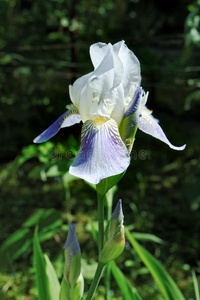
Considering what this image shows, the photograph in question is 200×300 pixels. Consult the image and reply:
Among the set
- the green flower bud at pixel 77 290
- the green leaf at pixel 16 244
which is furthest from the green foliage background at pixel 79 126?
the green flower bud at pixel 77 290

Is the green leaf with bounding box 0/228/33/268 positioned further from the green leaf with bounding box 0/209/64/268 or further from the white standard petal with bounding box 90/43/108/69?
the white standard petal with bounding box 90/43/108/69

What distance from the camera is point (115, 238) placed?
24.2 inches

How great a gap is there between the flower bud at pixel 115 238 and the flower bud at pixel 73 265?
60 mm

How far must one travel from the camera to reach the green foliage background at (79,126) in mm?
1984

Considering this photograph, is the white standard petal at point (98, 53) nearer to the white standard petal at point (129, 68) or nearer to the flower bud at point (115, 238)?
the white standard petal at point (129, 68)

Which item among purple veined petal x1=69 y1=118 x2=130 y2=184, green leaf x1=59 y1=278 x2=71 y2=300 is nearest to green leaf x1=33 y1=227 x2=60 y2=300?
green leaf x1=59 y1=278 x2=71 y2=300

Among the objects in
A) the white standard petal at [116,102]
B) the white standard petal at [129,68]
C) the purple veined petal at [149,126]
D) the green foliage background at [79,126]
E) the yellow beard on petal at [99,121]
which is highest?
the white standard petal at [129,68]

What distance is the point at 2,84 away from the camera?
2.87m

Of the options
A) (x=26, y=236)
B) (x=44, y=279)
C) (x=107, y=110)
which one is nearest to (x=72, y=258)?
(x=44, y=279)

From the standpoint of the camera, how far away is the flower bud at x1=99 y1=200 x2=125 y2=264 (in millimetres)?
612

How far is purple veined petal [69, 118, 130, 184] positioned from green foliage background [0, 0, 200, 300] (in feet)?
4.13

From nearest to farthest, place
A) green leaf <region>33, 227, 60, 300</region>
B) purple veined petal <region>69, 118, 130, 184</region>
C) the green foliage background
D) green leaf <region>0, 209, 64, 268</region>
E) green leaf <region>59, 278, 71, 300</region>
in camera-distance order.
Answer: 1. purple veined petal <region>69, 118, 130, 184</region>
2. green leaf <region>59, 278, 71, 300</region>
3. green leaf <region>33, 227, 60, 300</region>
4. green leaf <region>0, 209, 64, 268</region>
5. the green foliage background

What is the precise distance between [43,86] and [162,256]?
177cm

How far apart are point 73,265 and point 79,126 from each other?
75.5 inches
